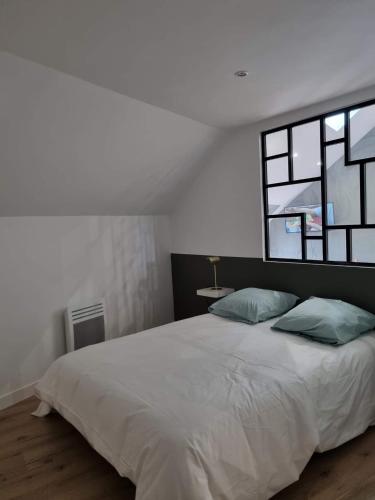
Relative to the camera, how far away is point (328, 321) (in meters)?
2.38

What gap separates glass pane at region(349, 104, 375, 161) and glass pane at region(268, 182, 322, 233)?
40 centimetres

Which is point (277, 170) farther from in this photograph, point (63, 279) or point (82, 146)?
point (63, 279)

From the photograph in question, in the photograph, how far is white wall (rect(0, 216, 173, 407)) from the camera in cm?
294

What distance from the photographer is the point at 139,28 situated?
5.61 feet

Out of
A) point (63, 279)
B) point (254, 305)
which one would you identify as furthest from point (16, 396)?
point (254, 305)

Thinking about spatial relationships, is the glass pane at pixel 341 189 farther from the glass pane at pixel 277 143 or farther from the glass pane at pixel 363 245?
the glass pane at pixel 277 143

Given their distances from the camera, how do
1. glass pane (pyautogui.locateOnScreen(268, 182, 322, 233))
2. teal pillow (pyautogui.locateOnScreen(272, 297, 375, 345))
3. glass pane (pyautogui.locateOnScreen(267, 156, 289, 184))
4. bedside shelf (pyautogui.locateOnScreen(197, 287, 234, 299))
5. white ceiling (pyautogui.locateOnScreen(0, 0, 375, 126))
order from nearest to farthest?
white ceiling (pyautogui.locateOnScreen(0, 0, 375, 126))
teal pillow (pyautogui.locateOnScreen(272, 297, 375, 345))
glass pane (pyautogui.locateOnScreen(268, 182, 322, 233))
glass pane (pyautogui.locateOnScreen(267, 156, 289, 184))
bedside shelf (pyautogui.locateOnScreen(197, 287, 234, 299))

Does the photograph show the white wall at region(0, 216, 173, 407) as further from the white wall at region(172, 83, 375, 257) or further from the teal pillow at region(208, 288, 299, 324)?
the teal pillow at region(208, 288, 299, 324)

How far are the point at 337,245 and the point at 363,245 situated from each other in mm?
198

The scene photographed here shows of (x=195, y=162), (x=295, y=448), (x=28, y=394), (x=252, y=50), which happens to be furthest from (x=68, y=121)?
(x=295, y=448)

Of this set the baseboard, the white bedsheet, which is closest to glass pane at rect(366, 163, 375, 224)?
the white bedsheet

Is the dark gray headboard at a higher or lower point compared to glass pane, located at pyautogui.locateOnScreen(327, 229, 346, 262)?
lower

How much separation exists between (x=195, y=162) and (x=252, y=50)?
1860 mm

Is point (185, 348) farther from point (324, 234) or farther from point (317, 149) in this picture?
point (317, 149)
